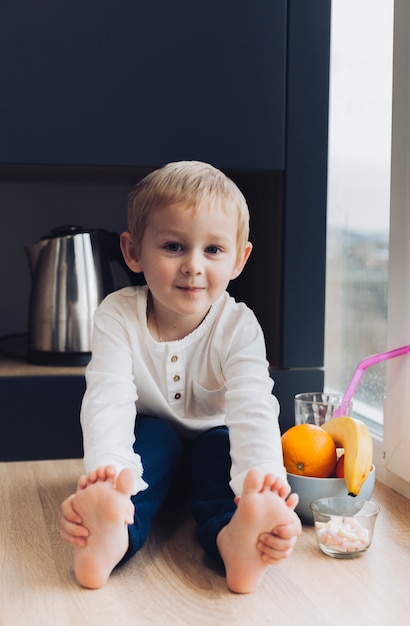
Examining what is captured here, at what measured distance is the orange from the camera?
1.16 metres

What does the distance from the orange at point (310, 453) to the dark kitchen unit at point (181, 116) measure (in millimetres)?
328

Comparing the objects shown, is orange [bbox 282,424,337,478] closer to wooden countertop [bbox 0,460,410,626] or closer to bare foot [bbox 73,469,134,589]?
wooden countertop [bbox 0,460,410,626]

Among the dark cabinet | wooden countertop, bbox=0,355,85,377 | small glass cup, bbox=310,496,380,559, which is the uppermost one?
the dark cabinet

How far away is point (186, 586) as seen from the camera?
3.16 ft

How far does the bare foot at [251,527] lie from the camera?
2.96ft

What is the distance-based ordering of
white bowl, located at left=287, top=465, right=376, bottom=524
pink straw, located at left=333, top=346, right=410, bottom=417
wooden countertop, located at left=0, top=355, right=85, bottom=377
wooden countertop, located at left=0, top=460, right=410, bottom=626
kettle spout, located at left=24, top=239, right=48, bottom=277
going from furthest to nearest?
kettle spout, located at left=24, top=239, right=48, bottom=277 < wooden countertop, located at left=0, top=355, right=85, bottom=377 < pink straw, located at left=333, top=346, right=410, bottom=417 < white bowl, located at left=287, top=465, right=376, bottom=524 < wooden countertop, located at left=0, top=460, right=410, bottom=626

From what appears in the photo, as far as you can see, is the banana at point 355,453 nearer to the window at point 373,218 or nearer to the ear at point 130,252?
the window at point 373,218

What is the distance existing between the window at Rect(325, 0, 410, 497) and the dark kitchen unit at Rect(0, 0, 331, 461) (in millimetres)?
Answer: 156

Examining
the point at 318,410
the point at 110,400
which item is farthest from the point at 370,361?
the point at 110,400

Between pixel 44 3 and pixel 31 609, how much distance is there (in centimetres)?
97

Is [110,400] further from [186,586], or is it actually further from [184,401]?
[186,586]

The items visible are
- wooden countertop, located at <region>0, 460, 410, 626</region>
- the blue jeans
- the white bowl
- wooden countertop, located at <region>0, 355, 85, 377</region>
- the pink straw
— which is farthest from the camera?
wooden countertop, located at <region>0, 355, 85, 377</region>

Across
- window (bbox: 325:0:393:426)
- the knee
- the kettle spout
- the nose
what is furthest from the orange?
the kettle spout

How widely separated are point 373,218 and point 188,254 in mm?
646
